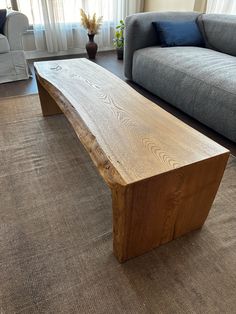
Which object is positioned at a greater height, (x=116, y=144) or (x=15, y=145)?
(x=116, y=144)

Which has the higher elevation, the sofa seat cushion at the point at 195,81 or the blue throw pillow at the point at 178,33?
the blue throw pillow at the point at 178,33

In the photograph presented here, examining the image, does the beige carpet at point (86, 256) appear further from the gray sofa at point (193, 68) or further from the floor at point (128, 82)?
the gray sofa at point (193, 68)

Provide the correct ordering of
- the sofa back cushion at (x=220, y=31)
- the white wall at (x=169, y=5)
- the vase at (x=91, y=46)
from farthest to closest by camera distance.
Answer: the vase at (x=91, y=46) → the white wall at (x=169, y=5) → the sofa back cushion at (x=220, y=31)

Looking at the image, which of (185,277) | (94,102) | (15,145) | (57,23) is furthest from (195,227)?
(57,23)

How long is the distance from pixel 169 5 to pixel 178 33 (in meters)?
1.42

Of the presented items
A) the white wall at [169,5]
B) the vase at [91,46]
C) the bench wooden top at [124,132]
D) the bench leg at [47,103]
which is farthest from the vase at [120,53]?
the bench wooden top at [124,132]

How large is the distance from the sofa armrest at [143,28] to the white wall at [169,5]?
0.73 metres

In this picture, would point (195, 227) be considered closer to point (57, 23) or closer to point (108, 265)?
point (108, 265)

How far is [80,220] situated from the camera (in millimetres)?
1262

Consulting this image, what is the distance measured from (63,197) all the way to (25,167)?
Answer: 0.39 metres

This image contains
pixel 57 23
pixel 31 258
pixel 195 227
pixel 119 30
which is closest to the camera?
pixel 31 258

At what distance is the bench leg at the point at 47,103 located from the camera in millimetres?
2078

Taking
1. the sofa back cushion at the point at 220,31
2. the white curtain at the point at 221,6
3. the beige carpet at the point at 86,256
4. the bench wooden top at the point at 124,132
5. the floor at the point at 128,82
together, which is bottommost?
the floor at the point at 128,82

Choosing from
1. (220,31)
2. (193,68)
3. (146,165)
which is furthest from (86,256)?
(220,31)
